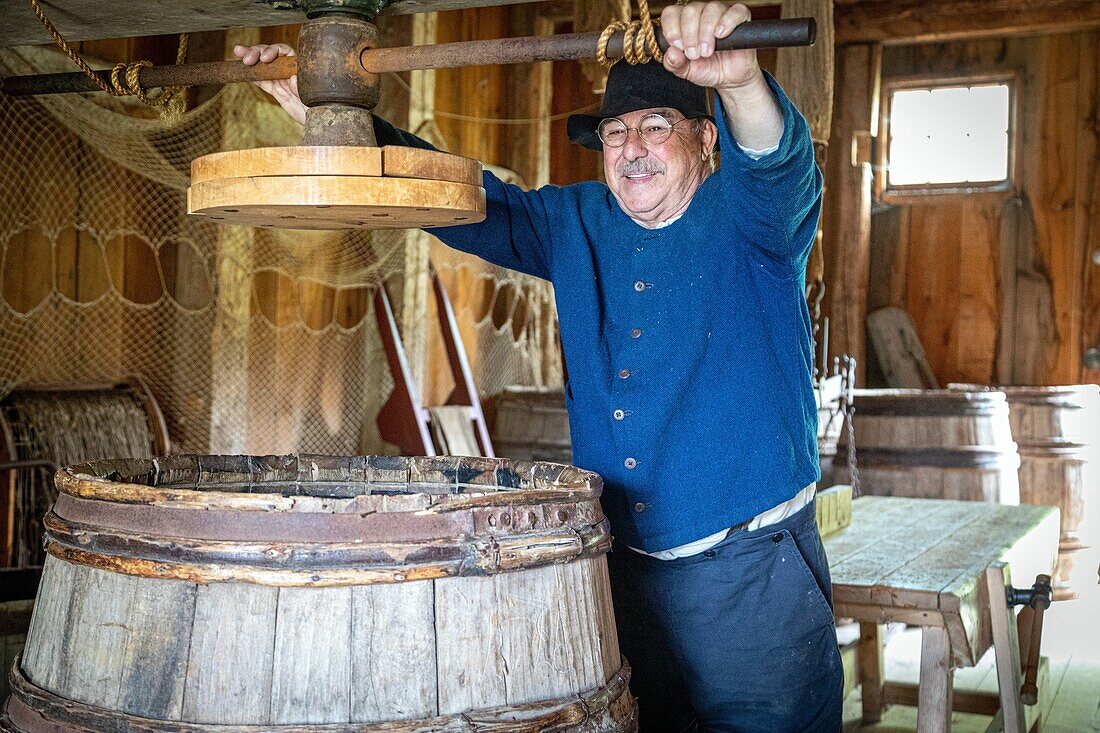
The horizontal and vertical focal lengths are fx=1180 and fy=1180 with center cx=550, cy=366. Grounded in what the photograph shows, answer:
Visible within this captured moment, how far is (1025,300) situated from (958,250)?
0.61 metres

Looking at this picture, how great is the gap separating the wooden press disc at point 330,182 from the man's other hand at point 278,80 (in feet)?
1.00

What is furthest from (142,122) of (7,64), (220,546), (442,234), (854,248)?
(854,248)

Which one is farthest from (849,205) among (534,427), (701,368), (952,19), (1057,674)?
(701,368)

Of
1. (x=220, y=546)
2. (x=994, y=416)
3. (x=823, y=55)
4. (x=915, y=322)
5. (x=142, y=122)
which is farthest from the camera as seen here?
(x=915, y=322)

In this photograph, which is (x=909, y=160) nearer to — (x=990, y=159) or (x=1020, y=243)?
(x=990, y=159)

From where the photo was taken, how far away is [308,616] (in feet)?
4.89

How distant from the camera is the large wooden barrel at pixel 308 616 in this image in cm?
148

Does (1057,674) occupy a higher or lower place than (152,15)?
lower

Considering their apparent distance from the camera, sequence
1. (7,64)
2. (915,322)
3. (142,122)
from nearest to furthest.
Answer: (7,64)
(142,122)
(915,322)

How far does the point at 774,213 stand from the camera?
7.09 ft

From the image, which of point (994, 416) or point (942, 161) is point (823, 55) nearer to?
point (994, 416)

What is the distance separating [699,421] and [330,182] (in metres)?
0.92

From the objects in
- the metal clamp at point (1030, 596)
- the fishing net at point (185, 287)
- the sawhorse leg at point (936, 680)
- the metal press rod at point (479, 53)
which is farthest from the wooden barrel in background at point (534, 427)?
the metal press rod at point (479, 53)

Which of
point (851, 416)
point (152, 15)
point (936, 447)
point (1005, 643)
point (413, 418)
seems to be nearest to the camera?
point (152, 15)
